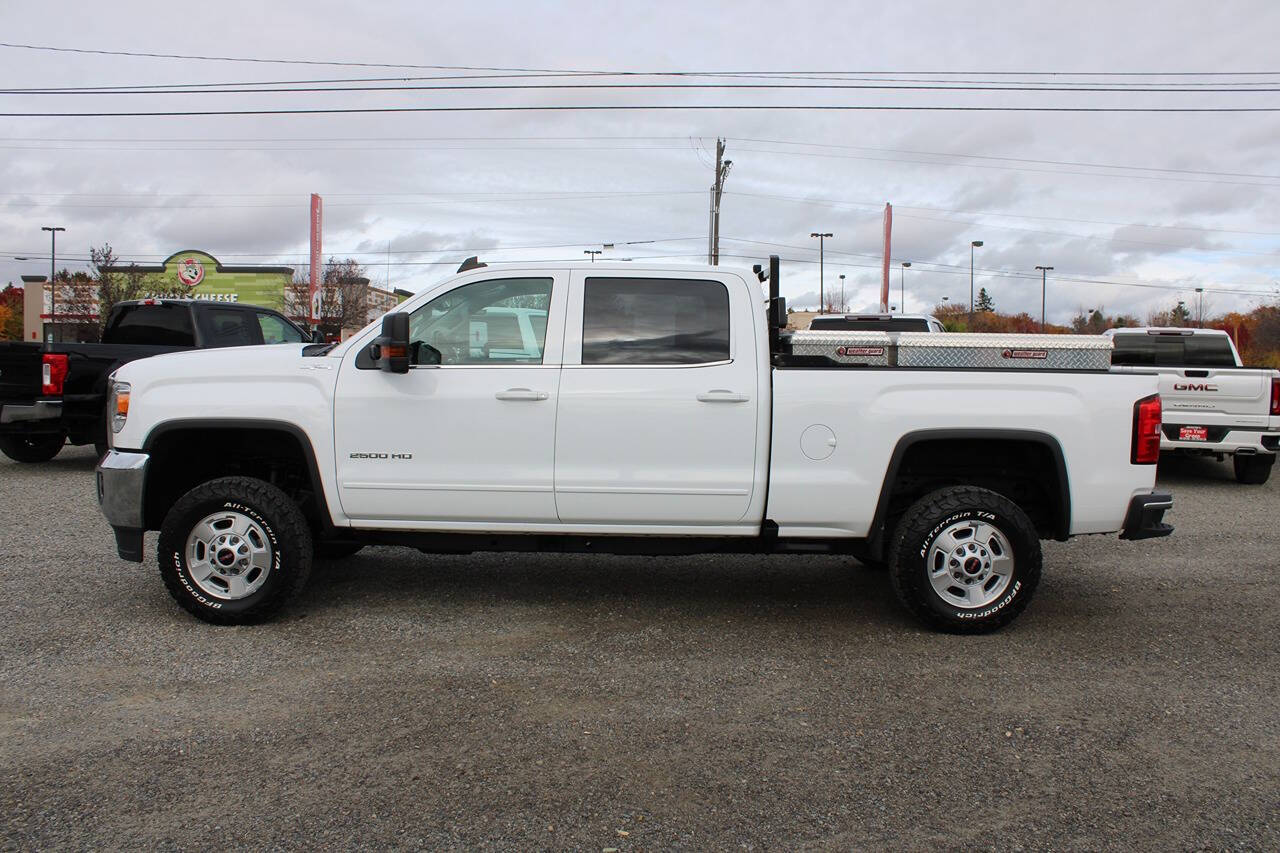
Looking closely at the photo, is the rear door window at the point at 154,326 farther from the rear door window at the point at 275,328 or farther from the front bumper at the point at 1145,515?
the front bumper at the point at 1145,515

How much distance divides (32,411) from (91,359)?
0.80 meters

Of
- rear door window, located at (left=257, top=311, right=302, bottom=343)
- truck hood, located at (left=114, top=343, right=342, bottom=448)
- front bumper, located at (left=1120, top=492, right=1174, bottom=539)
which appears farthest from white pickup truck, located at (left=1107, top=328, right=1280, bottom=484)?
rear door window, located at (left=257, top=311, right=302, bottom=343)

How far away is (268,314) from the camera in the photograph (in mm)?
11875

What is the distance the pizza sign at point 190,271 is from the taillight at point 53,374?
4633 cm

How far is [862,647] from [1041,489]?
4.62 ft

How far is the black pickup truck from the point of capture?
416 inches

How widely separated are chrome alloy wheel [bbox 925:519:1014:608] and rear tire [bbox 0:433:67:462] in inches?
425

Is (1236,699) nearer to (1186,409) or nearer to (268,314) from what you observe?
(1186,409)

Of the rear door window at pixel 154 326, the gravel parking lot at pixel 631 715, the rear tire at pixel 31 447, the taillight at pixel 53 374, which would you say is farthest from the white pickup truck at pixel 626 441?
the rear tire at pixel 31 447

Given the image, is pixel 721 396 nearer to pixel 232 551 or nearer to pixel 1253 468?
pixel 232 551

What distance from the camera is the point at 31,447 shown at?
1195cm

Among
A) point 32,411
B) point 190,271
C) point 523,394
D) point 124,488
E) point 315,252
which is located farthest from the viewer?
point 190,271

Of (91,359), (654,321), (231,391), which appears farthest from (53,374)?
(654,321)

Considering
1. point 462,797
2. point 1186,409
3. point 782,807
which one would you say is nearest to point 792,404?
point 782,807
